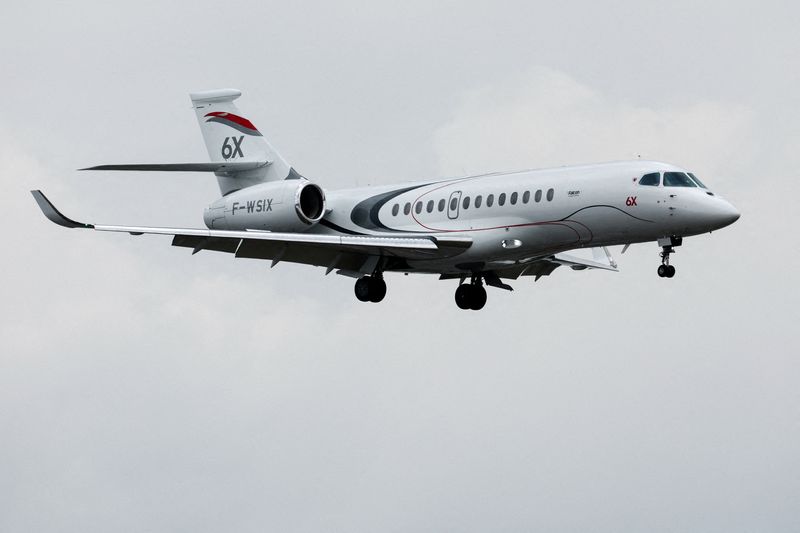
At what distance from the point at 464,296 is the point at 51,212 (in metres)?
11.2

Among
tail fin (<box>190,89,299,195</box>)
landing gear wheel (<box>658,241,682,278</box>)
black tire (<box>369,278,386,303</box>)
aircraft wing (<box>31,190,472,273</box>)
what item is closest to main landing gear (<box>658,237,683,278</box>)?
landing gear wheel (<box>658,241,682,278</box>)

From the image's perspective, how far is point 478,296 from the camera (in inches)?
1633

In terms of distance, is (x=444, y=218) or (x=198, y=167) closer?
(x=444, y=218)

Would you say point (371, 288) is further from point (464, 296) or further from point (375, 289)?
point (464, 296)

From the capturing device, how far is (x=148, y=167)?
42.0 m

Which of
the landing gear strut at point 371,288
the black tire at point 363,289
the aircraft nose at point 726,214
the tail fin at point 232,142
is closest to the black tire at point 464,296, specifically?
the landing gear strut at point 371,288

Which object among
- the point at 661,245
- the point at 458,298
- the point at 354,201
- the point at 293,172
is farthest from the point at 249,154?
the point at 661,245

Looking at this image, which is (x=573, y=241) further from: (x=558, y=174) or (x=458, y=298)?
(x=458, y=298)

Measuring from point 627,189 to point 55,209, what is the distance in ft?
41.1

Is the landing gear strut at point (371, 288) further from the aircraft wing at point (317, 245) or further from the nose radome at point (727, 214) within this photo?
the nose radome at point (727, 214)

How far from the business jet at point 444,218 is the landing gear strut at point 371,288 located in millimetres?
24

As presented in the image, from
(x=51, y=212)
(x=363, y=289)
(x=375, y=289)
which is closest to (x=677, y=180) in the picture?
(x=375, y=289)

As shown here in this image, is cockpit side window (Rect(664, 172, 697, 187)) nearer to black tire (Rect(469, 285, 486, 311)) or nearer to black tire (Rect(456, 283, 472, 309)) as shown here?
black tire (Rect(469, 285, 486, 311))

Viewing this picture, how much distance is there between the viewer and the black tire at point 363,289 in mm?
40062
